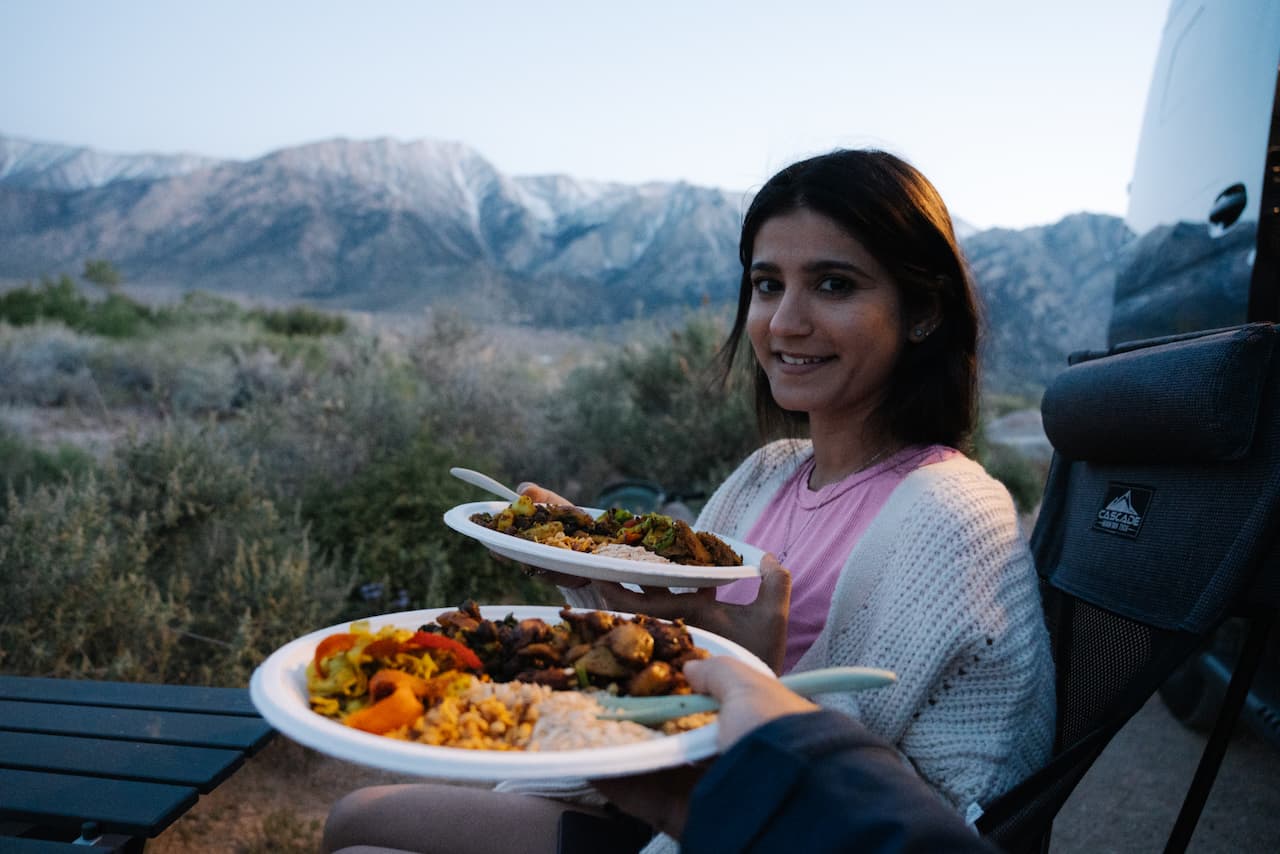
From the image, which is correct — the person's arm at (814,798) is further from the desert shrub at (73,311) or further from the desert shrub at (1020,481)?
the desert shrub at (73,311)

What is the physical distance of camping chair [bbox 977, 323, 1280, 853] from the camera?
1.35 m

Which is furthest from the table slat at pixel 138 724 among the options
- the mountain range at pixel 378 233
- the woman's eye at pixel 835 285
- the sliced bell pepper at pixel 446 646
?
the mountain range at pixel 378 233

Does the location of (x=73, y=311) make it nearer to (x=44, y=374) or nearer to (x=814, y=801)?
(x=44, y=374)

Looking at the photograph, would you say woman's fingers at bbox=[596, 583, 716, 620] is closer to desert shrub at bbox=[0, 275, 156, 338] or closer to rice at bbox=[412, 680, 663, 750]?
rice at bbox=[412, 680, 663, 750]

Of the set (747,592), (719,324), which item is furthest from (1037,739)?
(719,324)

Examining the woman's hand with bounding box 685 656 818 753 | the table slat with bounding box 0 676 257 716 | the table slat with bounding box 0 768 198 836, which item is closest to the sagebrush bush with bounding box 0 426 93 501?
the table slat with bounding box 0 676 257 716

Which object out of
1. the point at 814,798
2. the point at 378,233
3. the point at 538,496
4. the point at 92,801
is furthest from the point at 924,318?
the point at 378,233

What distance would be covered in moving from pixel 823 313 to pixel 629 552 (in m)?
0.65

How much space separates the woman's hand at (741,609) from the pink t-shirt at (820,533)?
0.50 ft

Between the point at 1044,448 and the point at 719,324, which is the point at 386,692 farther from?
the point at 1044,448

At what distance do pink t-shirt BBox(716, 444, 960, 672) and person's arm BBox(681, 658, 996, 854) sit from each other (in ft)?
2.81

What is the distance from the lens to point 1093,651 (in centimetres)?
167

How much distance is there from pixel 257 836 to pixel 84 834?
4.85 feet

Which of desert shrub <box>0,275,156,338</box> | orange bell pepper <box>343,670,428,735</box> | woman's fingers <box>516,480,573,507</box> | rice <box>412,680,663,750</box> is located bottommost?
Result: desert shrub <box>0,275,156,338</box>
